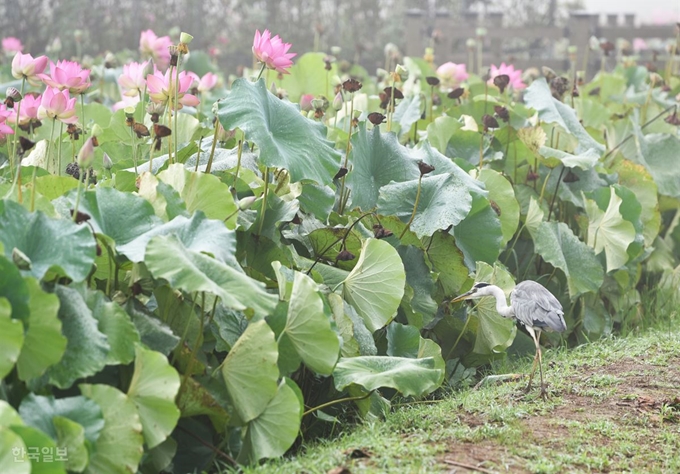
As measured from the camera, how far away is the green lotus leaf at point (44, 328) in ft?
6.70

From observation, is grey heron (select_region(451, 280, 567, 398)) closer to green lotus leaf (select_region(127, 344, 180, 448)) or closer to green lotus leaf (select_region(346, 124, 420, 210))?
green lotus leaf (select_region(346, 124, 420, 210))

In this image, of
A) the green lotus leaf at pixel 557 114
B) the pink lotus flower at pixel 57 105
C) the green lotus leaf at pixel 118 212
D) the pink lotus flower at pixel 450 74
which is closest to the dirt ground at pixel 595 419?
the green lotus leaf at pixel 118 212

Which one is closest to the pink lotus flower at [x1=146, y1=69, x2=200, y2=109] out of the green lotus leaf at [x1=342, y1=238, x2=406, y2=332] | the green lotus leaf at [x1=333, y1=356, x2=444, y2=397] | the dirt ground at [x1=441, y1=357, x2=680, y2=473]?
the green lotus leaf at [x1=342, y1=238, x2=406, y2=332]

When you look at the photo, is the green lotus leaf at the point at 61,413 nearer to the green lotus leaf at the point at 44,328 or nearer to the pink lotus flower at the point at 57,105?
the green lotus leaf at the point at 44,328

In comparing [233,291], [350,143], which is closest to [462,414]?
[233,291]

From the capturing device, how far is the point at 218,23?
1140cm

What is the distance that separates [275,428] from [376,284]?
663 millimetres

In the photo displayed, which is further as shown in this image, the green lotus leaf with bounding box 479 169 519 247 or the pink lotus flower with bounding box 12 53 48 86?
the green lotus leaf with bounding box 479 169 519 247

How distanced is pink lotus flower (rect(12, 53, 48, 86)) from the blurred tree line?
24.1 feet

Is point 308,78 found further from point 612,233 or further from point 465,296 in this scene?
point 465,296

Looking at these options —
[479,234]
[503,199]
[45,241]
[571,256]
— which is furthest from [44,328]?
[571,256]

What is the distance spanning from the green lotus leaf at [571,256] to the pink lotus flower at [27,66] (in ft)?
6.44

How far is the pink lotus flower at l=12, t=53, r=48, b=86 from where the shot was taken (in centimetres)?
271

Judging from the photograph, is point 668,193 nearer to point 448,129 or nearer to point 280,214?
point 448,129
